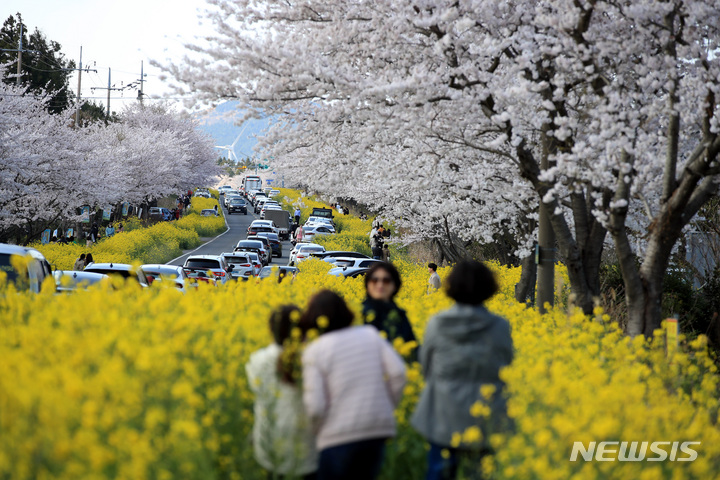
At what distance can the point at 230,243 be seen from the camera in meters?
49.9

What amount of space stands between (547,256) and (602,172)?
274 centimetres

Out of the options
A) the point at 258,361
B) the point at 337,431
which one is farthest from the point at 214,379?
the point at 337,431

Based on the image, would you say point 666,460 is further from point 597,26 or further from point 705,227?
point 705,227

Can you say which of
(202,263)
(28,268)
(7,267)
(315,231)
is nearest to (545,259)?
(28,268)

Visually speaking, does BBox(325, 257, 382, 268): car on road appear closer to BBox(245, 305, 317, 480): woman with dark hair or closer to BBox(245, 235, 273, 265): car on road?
BBox(245, 235, 273, 265): car on road

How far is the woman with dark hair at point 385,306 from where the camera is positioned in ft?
18.6

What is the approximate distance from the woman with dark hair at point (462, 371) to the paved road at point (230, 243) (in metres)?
32.1

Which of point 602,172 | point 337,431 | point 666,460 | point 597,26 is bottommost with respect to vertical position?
point 666,460

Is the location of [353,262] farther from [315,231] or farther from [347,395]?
[347,395]

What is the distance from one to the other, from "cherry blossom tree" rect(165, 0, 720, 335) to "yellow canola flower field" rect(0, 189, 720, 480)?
265 centimetres

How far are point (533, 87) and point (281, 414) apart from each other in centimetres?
549

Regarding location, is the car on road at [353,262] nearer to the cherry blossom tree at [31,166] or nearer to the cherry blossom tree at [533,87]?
the cherry blossom tree at [31,166]

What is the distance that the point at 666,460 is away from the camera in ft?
16.6

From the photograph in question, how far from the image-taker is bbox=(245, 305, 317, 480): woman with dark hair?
14.2 feet
